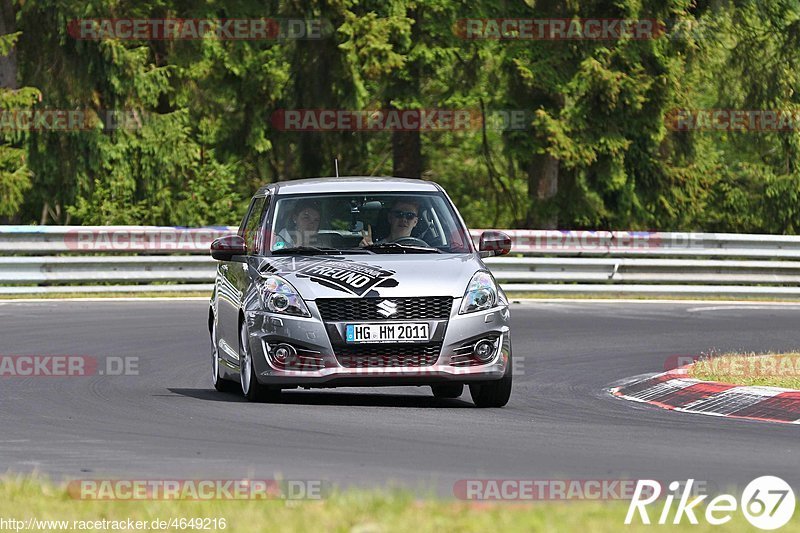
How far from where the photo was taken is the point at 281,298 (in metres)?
11.4

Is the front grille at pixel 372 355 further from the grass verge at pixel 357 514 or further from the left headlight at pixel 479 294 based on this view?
the grass verge at pixel 357 514

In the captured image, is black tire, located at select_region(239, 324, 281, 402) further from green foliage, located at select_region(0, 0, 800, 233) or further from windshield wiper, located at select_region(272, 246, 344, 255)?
green foliage, located at select_region(0, 0, 800, 233)

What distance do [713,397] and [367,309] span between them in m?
2.93

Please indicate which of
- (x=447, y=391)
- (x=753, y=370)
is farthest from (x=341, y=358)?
(x=753, y=370)

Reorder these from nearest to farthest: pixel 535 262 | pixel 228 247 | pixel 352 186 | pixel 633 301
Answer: pixel 228 247 → pixel 352 186 → pixel 633 301 → pixel 535 262

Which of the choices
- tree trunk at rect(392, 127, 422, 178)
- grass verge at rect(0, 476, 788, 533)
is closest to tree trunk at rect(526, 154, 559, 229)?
tree trunk at rect(392, 127, 422, 178)

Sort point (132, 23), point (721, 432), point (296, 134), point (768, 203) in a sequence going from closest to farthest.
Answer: point (721, 432), point (132, 23), point (296, 134), point (768, 203)

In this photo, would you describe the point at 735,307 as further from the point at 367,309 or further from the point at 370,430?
the point at 370,430

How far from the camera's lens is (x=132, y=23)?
31.4 meters

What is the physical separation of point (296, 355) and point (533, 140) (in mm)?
21261

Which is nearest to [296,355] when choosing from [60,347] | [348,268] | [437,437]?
[348,268]

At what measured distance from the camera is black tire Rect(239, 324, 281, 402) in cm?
1163

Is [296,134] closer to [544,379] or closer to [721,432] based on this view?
[544,379]

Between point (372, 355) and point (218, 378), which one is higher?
point (372, 355)
